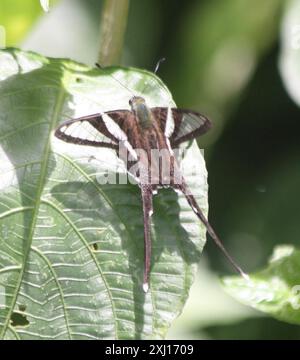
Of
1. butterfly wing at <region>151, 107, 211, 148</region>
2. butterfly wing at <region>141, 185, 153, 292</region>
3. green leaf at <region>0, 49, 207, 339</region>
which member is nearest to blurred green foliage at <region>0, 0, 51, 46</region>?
green leaf at <region>0, 49, 207, 339</region>

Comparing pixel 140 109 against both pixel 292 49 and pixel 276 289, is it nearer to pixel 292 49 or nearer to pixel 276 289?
pixel 276 289

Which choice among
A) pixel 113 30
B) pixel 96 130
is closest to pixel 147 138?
pixel 96 130

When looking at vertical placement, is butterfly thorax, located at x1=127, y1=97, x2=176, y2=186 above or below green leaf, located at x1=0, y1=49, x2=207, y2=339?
above

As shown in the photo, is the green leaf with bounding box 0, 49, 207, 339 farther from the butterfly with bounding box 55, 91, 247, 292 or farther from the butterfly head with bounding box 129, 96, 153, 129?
the butterfly head with bounding box 129, 96, 153, 129

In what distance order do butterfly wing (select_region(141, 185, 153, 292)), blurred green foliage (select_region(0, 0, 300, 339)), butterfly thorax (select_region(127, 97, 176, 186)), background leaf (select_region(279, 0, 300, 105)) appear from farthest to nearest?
blurred green foliage (select_region(0, 0, 300, 339)) → background leaf (select_region(279, 0, 300, 105)) → butterfly thorax (select_region(127, 97, 176, 186)) → butterfly wing (select_region(141, 185, 153, 292))

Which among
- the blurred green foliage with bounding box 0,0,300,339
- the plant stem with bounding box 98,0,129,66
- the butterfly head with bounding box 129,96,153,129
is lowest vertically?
the blurred green foliage with bounding box 0,0,300,339
